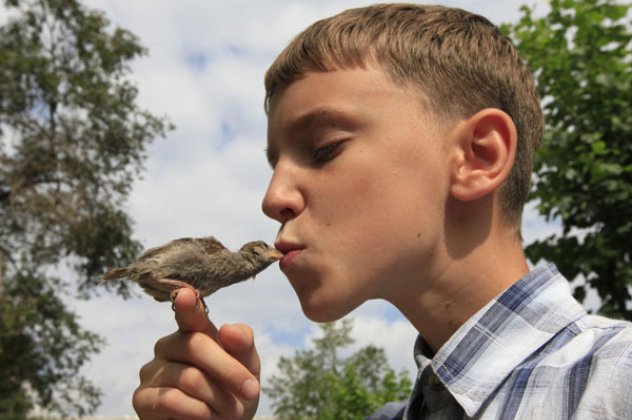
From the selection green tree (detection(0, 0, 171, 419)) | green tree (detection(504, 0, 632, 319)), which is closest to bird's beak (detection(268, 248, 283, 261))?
green tree (detection(504, 0, 632, 319))

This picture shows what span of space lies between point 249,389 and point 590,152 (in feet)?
17.2

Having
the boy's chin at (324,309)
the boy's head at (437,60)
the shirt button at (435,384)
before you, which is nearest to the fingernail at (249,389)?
the boy's chin at (324,309)

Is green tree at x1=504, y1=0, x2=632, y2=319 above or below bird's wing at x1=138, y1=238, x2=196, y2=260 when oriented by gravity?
above

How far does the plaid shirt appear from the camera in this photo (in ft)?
5.95

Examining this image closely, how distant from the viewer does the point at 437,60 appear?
2.60m

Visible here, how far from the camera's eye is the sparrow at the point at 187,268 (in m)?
2.06

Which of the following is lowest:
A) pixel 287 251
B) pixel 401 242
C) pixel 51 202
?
pixel 401 242

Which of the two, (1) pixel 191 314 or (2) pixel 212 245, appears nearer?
(1) pixel 191 314

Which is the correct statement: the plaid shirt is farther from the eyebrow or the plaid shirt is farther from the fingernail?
the eyebrow

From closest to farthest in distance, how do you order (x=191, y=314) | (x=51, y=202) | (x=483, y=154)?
(x=191, y=314), (x=483, y=154), (x=51, y=202)

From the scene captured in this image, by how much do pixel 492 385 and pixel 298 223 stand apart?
2.33 feet

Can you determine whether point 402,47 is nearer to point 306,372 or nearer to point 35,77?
point 35,77

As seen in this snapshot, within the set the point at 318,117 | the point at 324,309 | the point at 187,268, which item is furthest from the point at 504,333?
the point at 187,268

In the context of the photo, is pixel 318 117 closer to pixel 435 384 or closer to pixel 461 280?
pixel 461 280
